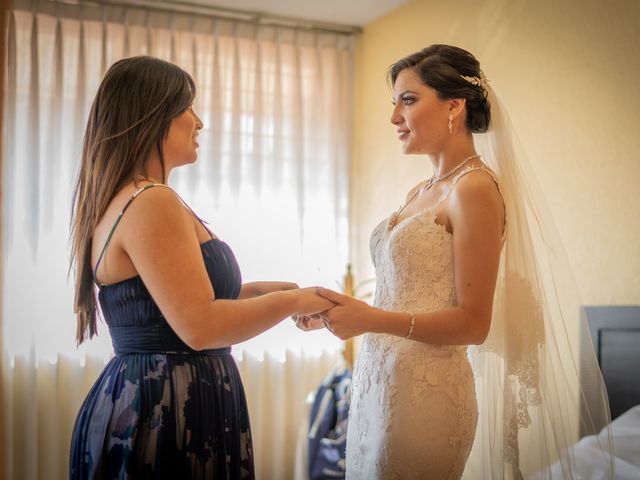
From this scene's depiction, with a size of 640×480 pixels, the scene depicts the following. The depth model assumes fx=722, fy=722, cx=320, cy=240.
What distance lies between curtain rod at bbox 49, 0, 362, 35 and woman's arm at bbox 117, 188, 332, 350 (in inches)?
121

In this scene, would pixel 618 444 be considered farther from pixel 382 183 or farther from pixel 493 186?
pixel 382 183

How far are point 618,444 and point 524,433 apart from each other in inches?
17.1

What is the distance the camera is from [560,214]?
3076 millimetres

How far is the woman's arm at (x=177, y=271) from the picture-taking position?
151cm

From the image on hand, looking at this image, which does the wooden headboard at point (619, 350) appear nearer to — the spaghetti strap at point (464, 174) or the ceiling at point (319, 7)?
the spaghetti strap at point (464, 174)

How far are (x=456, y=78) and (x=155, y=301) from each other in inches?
43.0

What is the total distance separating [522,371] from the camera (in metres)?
2.05

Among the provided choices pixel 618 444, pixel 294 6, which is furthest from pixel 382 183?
pixel 618 444

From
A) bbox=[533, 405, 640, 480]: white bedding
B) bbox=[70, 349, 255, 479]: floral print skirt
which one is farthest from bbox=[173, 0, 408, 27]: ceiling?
bbox=[70, 349, 255, 479]: floral print skirt

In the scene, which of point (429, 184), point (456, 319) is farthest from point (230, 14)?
point (456, 319)

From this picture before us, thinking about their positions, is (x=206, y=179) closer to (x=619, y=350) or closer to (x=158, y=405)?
(x=619, y=350)

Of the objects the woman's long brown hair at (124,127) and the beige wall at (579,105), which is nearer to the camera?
the woman's long brown hair at (124,127)

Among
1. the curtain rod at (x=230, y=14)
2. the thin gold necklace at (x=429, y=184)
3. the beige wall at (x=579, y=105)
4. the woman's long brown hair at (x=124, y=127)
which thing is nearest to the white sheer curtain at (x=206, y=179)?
the curtain rod at (x=230, y=14)

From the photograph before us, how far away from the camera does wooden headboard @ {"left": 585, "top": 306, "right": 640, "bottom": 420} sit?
2701 millimetres
